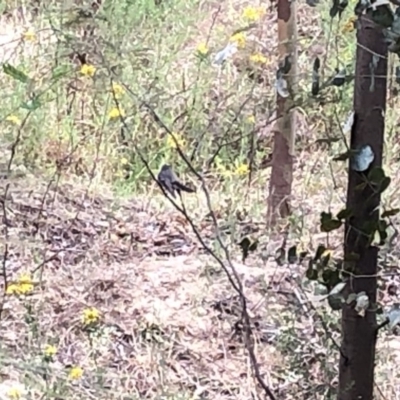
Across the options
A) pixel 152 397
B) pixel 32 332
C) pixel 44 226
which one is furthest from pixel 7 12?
pixel 152 397

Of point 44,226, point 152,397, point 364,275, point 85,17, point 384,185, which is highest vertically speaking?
point 85,17

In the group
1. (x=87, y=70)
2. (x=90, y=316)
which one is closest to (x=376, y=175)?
(x=90, y=316)

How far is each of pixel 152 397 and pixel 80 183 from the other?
1.47 metres

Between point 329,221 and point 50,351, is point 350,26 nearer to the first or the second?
point 329,221

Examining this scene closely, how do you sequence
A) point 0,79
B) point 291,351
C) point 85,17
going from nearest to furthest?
point 291,351 < point 85,17 < point 0,79

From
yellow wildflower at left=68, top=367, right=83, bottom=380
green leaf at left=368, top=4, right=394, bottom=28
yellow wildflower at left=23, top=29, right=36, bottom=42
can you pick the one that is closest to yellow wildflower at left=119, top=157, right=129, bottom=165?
yellow wildflower at left=23, top=29, right=36, bottom=42

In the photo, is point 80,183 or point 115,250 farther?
point 80,183

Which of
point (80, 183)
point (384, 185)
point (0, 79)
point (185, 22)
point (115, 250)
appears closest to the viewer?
point (384, 185)

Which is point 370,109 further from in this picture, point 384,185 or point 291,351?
point 291,351

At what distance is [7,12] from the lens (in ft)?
15.0

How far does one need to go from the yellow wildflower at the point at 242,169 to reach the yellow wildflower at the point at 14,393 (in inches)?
59.9

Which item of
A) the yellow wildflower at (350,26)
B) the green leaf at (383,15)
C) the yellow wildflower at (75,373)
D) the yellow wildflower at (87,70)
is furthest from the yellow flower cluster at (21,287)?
the green leaf at (383,15)

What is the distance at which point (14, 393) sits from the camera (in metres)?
1.98

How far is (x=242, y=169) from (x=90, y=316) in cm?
120
